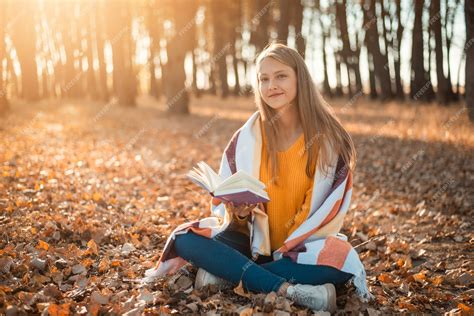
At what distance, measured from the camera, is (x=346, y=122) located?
12.7 metres

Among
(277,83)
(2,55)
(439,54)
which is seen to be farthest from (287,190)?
(2,55)

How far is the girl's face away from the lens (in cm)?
334

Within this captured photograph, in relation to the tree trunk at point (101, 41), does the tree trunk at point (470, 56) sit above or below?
below

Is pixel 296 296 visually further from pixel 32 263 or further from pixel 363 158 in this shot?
pixel 363 158

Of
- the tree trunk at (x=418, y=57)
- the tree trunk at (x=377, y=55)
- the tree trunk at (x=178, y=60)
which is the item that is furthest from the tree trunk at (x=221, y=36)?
the tree trunk at (x=418, y=57)

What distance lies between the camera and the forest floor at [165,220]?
10.1 feet

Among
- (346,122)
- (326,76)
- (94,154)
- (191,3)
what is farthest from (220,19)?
(94,154)

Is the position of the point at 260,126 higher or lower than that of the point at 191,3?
lower

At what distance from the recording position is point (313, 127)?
3.36 meters

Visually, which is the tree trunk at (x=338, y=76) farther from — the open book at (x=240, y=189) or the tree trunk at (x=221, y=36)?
the open book at (x=240, y=189)

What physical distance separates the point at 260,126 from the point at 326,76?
825 inches

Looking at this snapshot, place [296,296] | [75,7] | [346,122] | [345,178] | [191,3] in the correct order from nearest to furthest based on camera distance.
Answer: [296,296], [345,178], [346,122], [191,3], [75,7]

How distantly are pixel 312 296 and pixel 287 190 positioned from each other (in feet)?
2.69

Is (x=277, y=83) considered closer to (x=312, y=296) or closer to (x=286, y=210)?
(x=286, y=210)
